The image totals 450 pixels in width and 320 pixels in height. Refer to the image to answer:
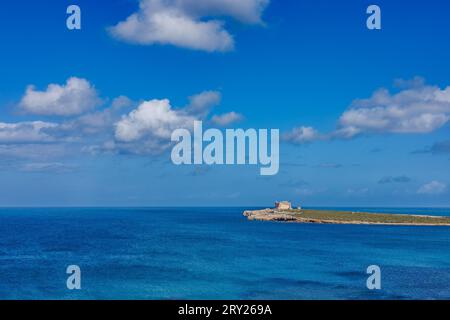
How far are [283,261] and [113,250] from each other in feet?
89.7

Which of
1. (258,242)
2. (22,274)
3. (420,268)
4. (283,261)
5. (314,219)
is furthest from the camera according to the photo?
(314,219)

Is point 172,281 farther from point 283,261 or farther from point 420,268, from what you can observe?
point 420,268

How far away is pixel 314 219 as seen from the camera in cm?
12912

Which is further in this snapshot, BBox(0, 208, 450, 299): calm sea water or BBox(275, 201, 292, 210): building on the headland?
BBox(275, 201, 292, 210): building on the headland

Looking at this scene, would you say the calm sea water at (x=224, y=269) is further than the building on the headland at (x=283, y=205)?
No

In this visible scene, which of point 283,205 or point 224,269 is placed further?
point 283,205

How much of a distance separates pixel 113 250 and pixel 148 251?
5843 millimetres

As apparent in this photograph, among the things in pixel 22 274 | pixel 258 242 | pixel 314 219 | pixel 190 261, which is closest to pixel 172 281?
pixel 190 261

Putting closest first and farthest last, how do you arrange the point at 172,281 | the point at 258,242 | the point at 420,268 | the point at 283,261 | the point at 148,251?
1. the point at 172,281
2. the point at 420,268
3. the point at 283,261
4. the point at 148,251
5. the point at 258,242
